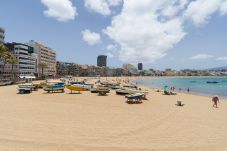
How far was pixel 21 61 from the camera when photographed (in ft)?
301

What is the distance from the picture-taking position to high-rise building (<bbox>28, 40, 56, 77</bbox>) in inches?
4396

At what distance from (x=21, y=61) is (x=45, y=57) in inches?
1218

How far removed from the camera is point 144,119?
14.8 meters

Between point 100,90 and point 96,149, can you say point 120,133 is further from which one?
point 100,90

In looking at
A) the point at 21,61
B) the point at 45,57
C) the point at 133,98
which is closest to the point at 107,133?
the point at 133,98

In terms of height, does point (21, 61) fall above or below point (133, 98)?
above

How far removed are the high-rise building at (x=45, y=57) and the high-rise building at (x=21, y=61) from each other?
20.4 feet

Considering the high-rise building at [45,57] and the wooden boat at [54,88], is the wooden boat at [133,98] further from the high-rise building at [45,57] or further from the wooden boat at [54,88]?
the high-rise building at [45,57]

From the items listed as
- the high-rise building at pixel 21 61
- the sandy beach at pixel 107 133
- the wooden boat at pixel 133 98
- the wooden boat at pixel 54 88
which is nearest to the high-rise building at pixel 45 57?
the high-rise building at pixel 21 61

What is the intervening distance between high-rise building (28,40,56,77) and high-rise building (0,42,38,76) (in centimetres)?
623

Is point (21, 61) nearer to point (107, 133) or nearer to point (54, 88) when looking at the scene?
point (54, 88)

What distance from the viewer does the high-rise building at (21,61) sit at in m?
88.1

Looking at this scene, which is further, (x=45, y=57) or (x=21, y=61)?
(x=45, y=57)

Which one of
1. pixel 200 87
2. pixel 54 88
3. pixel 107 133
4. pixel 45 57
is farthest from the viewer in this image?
pixel 45 57
